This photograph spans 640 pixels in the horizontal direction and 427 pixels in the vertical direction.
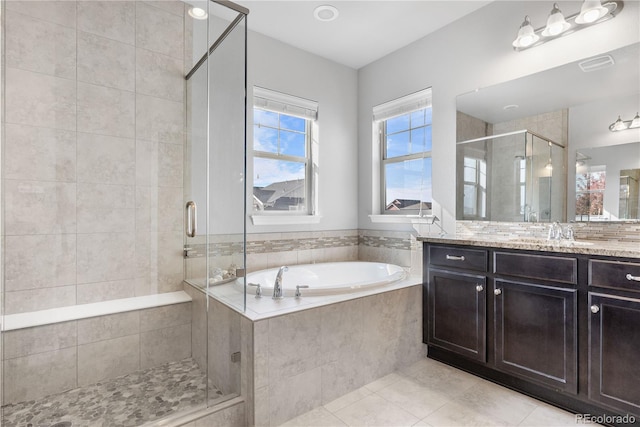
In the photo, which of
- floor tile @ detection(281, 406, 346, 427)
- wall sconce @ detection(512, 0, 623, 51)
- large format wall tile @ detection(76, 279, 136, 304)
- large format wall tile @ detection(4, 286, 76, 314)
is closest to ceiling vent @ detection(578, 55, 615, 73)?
wall sconce @ detection(512, 0, 623, 51)

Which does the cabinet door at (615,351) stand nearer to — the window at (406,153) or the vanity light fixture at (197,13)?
the window at (406,153)

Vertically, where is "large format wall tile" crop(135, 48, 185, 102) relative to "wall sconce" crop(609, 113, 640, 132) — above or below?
above

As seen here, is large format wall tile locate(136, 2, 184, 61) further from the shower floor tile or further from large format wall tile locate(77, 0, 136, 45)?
the shower floor tile

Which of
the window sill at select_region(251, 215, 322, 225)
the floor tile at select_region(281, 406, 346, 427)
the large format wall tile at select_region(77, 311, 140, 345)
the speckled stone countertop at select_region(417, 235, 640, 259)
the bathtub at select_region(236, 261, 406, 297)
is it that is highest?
the window sill at select_region(251, 215, 322, 225)

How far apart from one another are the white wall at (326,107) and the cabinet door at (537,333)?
5.84 feet

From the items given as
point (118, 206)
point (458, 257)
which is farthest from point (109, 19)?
point (458, 257)

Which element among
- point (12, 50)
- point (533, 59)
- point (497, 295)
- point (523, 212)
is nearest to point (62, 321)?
point (12, 50)

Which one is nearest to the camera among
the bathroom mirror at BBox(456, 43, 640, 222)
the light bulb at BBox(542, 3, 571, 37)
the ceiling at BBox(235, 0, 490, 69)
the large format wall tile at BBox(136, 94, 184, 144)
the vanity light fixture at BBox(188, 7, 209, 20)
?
the bathroom mirror at BBox(456, 43, 640, 222)

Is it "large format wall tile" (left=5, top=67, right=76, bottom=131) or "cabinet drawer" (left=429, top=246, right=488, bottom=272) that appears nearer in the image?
"large format wall tile" (left=5, top=67, right=76, bottom=131)

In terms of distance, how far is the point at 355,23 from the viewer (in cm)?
274

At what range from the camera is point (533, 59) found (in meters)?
2.27

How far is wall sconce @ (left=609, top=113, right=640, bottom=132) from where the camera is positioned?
6.11 ft

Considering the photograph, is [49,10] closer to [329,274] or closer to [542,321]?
[329,274]

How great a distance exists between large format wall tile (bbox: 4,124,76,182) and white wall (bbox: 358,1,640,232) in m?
2.58
